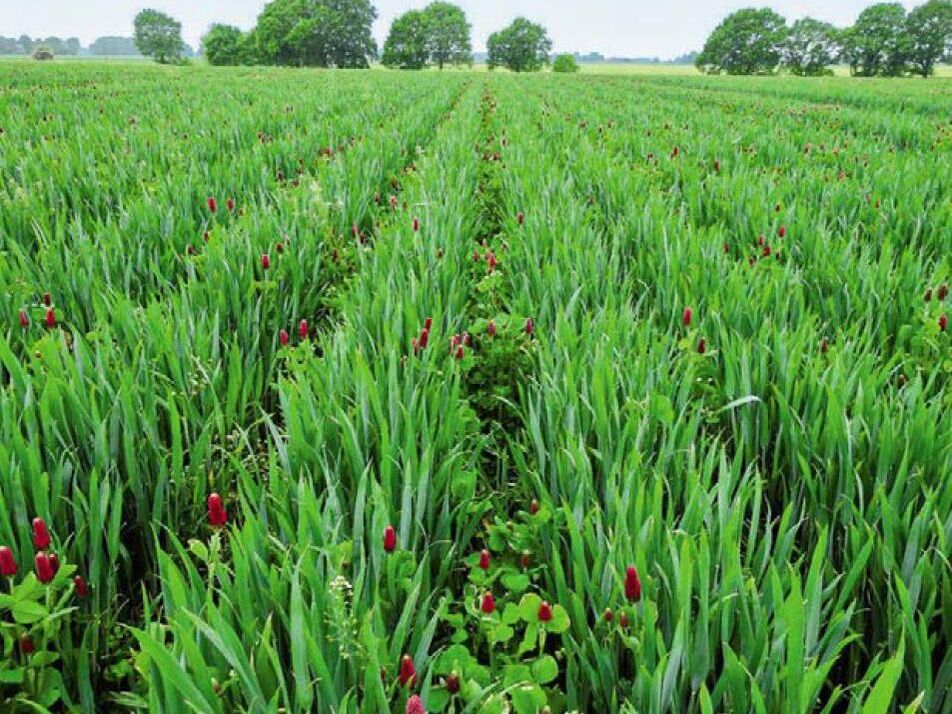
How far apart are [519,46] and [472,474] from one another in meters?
94.8

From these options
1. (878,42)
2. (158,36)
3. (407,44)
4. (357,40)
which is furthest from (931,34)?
(158,36)

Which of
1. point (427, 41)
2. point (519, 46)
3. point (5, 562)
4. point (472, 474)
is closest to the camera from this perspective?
point (5, 562)

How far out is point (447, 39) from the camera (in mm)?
82812

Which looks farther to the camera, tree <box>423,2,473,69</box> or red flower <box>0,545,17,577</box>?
tree <box>423,2,473,69</box>

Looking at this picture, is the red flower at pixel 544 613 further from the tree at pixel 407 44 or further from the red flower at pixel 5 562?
the tree at pixel 407 44

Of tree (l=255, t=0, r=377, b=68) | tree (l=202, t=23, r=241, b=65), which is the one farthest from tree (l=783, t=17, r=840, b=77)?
tree (l=202, t=23, r=241, b=65)

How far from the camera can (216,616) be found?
3.13 feet

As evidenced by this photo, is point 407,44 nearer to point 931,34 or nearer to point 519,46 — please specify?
point 519,46

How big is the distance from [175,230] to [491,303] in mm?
1736

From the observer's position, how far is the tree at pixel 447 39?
270 ft

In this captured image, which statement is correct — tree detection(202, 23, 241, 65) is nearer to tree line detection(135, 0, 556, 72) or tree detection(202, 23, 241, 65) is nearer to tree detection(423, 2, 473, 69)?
tree line detection(135, 0, 556, 72)

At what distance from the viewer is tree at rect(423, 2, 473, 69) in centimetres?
8219

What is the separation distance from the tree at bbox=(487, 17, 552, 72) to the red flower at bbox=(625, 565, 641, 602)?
301 ft

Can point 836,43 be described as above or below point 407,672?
above
